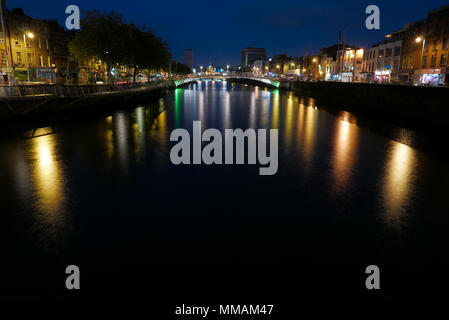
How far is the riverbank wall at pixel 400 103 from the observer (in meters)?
20.9

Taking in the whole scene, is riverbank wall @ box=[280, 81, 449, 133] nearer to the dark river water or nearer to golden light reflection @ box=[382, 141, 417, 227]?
golden light reflection @ box=[382, 141, 417, 227]

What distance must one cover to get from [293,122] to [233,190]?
674 inches

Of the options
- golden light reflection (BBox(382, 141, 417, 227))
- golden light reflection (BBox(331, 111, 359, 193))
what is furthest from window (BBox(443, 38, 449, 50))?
golden light reflection (BBox(382, 141, 417, 227))

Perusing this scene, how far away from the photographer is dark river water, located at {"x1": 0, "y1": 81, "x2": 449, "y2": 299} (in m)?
5.28

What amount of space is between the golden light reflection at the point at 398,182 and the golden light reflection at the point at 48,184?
7376 millimetres

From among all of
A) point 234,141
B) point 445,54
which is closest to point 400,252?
point 234,141

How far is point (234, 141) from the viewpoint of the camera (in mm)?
17469

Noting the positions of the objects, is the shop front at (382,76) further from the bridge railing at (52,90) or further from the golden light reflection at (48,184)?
the golden light reflection at (48,184)

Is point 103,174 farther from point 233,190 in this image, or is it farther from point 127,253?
point 127,253

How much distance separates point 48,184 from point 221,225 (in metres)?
5.72

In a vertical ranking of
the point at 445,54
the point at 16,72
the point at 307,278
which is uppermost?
the point at 445,54

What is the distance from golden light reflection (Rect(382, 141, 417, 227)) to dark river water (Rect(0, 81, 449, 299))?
0.05 m

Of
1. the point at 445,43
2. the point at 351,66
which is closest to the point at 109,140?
the point at 445,43

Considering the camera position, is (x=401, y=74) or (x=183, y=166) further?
(x=401, y=74)
